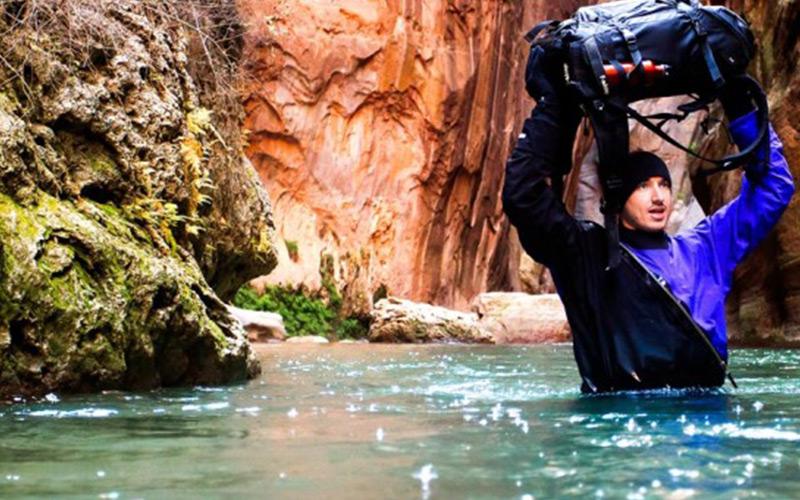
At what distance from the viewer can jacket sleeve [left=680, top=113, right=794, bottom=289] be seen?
4688mm

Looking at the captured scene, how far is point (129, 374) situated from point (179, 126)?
6.78 feet

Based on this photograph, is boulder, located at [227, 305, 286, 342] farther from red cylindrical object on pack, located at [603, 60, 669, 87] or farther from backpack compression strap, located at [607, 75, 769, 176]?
red cylindrical object on pack, located at [603, 60, 669, 87]

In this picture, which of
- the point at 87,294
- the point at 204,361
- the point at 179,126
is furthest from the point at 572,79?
the point at 179,126

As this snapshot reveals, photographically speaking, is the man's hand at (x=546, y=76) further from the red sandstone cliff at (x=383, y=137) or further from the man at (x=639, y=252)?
the red sandstone cliff at (x=383, y=137)

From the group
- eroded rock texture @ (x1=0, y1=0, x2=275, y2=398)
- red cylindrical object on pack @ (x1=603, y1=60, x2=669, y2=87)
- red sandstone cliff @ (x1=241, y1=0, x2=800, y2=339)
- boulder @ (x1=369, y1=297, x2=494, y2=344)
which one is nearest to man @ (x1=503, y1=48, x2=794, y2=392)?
red cylindrical object on pack @ (x1=603, y1=60, x2=669, y2=87)

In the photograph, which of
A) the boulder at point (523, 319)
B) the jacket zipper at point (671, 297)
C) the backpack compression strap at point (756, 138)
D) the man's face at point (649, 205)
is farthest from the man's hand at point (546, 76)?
the boulder at point (523, 319)

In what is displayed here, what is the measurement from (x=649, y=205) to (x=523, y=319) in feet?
52.3

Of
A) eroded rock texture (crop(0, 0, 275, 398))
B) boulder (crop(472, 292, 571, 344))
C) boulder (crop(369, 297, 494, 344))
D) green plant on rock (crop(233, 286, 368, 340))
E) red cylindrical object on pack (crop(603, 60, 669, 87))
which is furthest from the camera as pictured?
green plant on rock (crop(233, 286, 368, 340))

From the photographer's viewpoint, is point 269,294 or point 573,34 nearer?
point 573,34

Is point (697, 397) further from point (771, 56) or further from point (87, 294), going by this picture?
point (771, 56)

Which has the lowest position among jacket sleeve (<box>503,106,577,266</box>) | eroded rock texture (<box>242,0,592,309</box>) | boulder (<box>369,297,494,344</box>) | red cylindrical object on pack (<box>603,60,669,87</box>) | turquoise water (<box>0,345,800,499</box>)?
turquoise water (<box>0,345,800,499</box>)

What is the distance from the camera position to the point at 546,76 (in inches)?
179

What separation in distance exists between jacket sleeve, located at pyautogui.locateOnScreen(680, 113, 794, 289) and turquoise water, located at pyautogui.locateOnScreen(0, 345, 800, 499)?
0.62 m

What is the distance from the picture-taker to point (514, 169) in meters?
4.53
